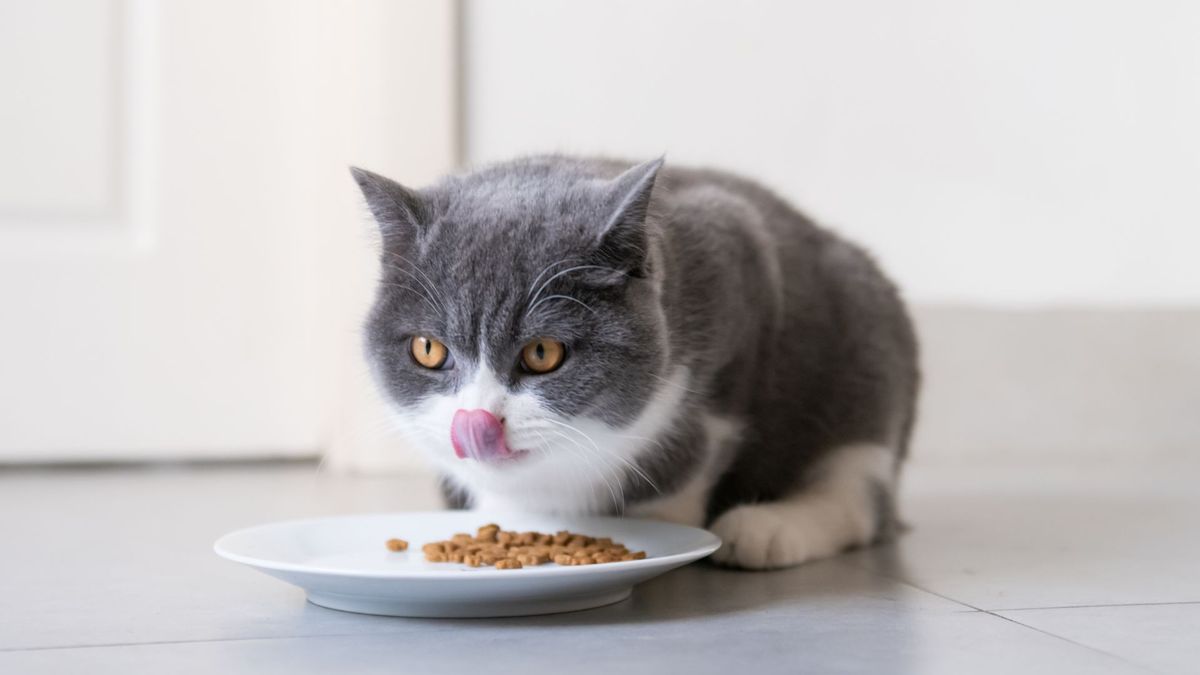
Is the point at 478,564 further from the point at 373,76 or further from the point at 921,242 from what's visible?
the point at 921,242

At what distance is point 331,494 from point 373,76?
0.87 meters

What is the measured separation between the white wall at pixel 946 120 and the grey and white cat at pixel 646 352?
32.0 inches

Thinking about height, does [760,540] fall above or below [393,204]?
below

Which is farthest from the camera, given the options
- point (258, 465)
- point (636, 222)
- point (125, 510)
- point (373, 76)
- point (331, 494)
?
point (258, 465)

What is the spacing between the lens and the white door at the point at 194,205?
2.51 m

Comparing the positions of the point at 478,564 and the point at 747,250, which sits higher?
the point at 747,250

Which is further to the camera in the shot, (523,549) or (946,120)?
(946,120)

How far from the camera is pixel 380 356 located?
1319mm

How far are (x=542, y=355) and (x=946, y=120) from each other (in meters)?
1.80

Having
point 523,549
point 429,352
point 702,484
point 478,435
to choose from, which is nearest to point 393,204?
point 429,352

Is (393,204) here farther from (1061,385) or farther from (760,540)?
(1061,385)

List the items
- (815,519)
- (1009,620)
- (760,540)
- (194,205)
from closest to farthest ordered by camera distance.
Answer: (1009,620)
(760,540)
(815,519)
(194,205)

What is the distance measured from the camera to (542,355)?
121cm

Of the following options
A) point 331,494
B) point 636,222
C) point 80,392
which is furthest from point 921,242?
point 80,392
